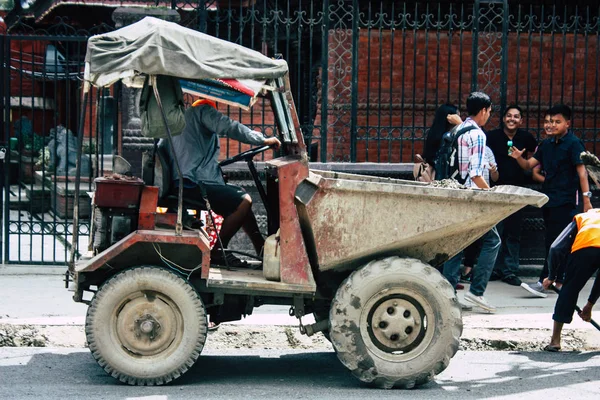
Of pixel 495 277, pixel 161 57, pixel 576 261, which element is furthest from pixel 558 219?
pixel 161 57

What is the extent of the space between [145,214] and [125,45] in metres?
1.08

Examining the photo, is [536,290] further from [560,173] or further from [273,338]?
[273,338]

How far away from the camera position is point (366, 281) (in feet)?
20.6

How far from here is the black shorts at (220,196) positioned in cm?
682

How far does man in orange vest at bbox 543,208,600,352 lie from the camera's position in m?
7.27

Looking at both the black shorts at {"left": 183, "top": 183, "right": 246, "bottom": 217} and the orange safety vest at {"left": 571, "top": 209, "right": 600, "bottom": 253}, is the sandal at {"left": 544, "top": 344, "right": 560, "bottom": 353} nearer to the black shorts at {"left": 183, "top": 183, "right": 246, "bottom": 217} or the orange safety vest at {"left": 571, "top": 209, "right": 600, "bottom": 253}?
the orange safety vest at {"left": 571, "top": 209, "right": 600, "bottom": 253}

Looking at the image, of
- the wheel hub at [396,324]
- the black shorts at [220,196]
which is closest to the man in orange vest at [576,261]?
the wheel hub at [396,324]

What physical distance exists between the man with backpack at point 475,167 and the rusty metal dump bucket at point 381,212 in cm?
179

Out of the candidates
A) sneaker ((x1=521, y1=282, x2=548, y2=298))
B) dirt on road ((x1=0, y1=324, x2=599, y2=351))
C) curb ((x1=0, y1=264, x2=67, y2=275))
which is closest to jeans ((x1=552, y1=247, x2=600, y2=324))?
dirt on road ((x1=0, y1=324, x2=599, y2=351))

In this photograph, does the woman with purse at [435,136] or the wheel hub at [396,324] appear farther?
the woman with purse at [435,136]

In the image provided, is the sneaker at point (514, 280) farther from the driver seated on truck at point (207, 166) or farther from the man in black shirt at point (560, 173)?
the driver seated on truck at point (207, 166)

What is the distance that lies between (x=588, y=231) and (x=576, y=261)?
0.77 feet

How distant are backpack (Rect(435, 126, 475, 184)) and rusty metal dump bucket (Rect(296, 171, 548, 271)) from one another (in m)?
2.11

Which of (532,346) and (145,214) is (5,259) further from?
(532,346)
